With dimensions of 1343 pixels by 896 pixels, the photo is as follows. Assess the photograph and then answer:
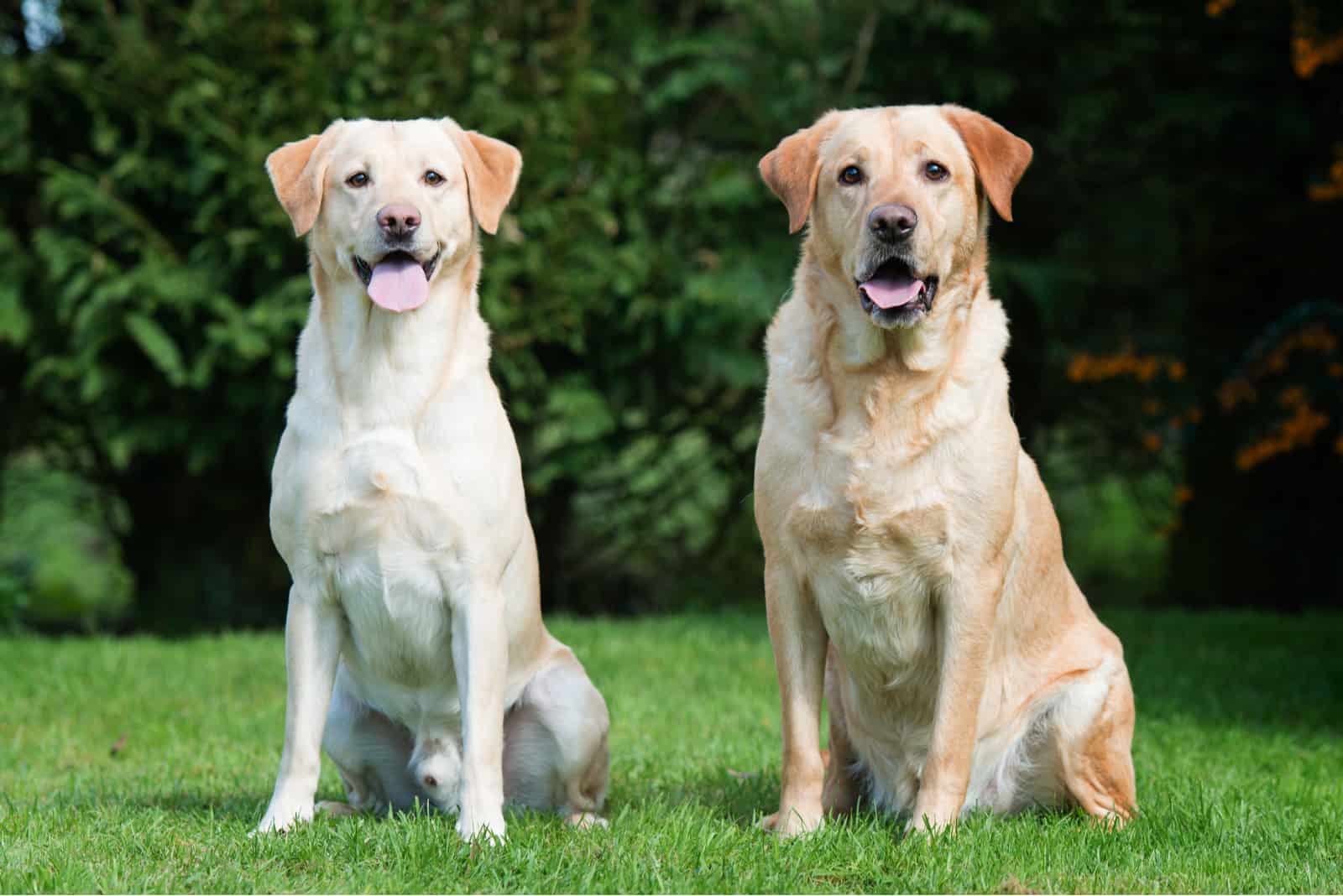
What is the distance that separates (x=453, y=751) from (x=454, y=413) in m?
0.93

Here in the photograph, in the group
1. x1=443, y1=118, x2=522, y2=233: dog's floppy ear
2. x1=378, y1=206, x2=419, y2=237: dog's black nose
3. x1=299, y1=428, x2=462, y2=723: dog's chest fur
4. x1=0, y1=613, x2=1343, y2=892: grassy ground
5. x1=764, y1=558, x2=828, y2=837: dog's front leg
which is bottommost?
x1=0, y1=613, x2=1343, y2=892: grassy ground

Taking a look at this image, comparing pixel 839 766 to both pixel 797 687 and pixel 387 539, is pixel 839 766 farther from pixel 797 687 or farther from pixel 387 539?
pixel 387 539

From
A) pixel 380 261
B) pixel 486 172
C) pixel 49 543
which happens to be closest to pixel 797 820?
pixel 380 261

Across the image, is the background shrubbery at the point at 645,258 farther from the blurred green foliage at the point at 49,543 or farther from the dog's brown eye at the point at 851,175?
the dog's brown eye at the point at 851,175

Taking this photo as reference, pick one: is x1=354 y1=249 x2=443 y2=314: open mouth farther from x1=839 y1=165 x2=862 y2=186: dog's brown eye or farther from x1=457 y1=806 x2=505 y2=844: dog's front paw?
Result: x1=457 y1=806 x2=505 y2=844: dog's front paw

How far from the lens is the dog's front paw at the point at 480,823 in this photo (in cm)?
358

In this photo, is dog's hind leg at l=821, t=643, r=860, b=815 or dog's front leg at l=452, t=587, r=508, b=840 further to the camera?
dog's hind leg at l=821, t=643, r=860, b=815

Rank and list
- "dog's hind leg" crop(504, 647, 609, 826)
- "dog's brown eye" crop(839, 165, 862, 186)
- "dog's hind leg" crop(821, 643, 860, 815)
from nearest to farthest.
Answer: "dog's brown eye" crop(839, 165, 862, 186)
"dog's hind leg" crop(504, 647, 609, 826)
"dog's hind leg" crop(821, 643, 860, 815)

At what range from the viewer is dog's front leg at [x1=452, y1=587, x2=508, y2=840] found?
3.71m

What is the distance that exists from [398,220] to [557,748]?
147 cm

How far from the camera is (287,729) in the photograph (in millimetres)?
3838

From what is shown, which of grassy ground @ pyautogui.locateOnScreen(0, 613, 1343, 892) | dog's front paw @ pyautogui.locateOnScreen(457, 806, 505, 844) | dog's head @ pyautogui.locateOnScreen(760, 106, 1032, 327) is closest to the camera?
grassy ground @ pyautogui.locateOnScreen(0, 613, 1343, 892)

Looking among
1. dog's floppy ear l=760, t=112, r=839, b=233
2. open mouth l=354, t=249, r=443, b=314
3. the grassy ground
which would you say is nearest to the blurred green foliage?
the grassy ground

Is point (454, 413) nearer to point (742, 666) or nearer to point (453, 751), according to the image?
point (453, 751)
